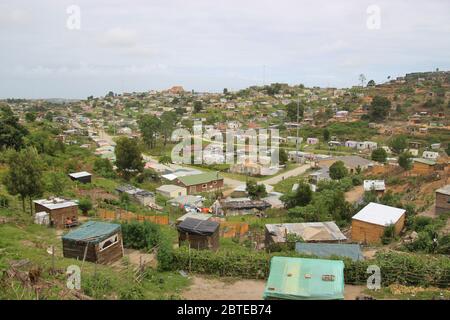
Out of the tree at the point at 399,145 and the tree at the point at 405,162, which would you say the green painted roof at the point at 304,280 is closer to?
the tree at the point at 405,162

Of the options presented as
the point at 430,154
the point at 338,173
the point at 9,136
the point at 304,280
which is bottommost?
the point at 338,173

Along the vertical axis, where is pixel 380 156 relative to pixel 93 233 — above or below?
below

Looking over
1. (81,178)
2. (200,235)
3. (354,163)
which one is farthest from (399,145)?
(200,235)

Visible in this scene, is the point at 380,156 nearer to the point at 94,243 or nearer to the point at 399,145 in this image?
the point at 399,145

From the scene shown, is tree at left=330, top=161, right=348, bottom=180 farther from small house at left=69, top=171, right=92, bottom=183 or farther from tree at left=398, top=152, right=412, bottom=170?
small house at left=69, top=171, right=92, bottom=183

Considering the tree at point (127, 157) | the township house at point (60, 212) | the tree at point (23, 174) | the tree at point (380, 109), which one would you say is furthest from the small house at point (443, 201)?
the tree at point (380, 109)
